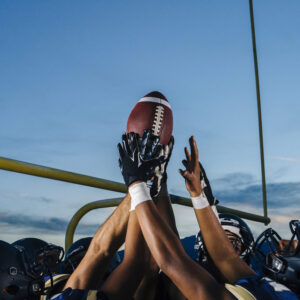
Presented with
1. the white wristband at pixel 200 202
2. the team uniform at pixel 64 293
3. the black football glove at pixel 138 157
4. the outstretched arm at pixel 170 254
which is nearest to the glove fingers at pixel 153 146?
the black football glove at pixel 138 157

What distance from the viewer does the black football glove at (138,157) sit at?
136cm

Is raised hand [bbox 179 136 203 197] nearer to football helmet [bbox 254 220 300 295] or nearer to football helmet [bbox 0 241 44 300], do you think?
football helmet [bbox 254 220 300 295]

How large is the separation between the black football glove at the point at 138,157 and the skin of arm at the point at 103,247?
15 centimetres

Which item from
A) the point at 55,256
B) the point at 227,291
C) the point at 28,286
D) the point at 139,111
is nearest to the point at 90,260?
the point at 28,286

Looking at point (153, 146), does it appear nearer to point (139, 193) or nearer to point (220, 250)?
point (139, 193)

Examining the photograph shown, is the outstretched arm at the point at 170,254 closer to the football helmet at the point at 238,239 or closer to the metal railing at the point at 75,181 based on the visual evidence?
the football helmet at the point at 238,239

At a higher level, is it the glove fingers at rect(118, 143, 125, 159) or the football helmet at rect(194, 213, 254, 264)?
the glove fingers at rect(118, 143, 125, 159)

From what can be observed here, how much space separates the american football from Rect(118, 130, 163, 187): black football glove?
14cm

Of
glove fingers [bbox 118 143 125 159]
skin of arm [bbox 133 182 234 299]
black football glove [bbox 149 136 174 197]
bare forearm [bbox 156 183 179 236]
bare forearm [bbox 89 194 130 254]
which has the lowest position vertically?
skin of arm [bbox 133 182 234 299]

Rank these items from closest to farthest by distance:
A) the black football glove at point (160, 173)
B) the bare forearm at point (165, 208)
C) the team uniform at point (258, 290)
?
1. the team uniform at point (258, 290)
2. the black football glove at point (160, 173)
3. the bare forearm at point (165, 208)

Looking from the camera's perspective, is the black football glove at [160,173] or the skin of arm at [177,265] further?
the black football glove at [160,173]

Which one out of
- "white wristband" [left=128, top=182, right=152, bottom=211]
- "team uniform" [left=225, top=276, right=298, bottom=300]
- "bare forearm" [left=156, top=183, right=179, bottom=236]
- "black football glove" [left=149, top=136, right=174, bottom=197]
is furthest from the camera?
"bare forearm" [left=156, top=183, right=179, bottom=236]

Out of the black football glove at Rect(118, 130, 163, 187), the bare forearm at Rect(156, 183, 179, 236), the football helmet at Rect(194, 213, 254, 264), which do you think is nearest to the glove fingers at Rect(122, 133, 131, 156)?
the black football glove at Rect(118, 130, 163, 187)

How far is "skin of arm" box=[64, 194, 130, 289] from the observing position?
1.36 metres
